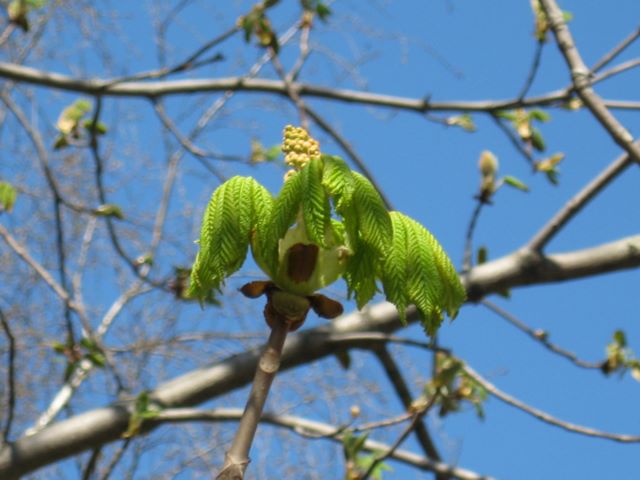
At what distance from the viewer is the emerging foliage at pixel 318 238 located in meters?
0.80

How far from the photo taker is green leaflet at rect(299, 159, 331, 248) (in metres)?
0.79

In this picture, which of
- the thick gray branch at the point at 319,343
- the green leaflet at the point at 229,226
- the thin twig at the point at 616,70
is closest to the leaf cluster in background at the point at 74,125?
the thick gray branch at the point at 319,343

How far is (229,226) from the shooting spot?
0.82m

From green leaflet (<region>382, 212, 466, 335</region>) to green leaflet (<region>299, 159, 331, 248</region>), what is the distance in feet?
0.17

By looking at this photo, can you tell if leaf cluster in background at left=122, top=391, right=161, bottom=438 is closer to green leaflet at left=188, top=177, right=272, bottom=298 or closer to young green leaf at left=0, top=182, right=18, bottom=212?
young green leaf at left=0, top=182, right=18, bottom=212

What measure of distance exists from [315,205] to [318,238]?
0.08 feet

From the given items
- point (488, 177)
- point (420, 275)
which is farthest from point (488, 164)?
point (420, 275)

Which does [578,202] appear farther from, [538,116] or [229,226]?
[229,226]

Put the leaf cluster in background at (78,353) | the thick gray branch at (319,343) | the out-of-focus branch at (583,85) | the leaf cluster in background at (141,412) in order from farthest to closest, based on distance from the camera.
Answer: the leaf cluster in background at (78,353) → the thick gray branch at (319,343) → the leaf cluster in background at (141,412) → the out-of-focus branch at (583,85)

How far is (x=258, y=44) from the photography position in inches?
134

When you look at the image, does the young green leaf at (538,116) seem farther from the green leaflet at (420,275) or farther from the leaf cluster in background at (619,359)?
the green leaflet at (420,275)

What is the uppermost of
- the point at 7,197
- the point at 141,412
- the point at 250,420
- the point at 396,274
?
the point at 7,197

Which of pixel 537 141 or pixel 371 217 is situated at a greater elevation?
pixel 537 141

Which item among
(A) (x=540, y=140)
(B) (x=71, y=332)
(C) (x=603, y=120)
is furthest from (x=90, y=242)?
(C) (x=603, y=120)
